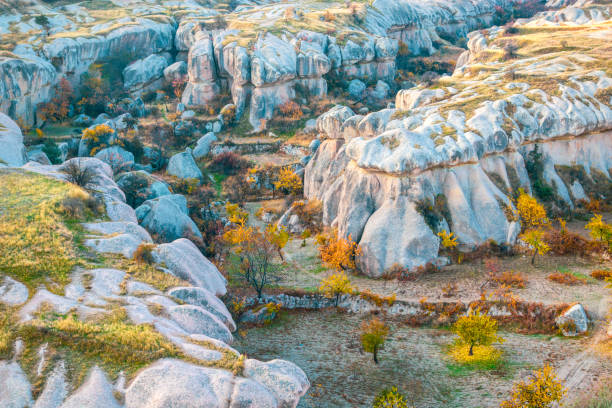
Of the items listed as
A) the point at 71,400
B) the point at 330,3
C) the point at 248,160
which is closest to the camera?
the point at 71,400

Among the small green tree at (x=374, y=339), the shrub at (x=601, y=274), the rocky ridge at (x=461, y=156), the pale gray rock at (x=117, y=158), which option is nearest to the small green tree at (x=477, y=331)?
the small green tree at (x=374, y=339)

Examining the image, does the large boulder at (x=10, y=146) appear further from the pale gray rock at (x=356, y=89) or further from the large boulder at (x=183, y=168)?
the pale gray rock at (x=356, y=89)

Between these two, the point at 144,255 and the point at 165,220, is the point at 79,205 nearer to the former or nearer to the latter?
the point at 144,255

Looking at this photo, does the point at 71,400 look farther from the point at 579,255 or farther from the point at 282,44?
the point at 282,44

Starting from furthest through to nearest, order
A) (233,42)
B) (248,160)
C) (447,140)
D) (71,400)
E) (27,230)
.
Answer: (233,42) → (248,160) → (447,140) → (27,230) → (71,400)

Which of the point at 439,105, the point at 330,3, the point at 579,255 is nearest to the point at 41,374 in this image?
the point at 579,255

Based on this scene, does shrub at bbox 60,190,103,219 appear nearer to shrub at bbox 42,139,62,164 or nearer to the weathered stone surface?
shrub at bbox 42,139,62,164
